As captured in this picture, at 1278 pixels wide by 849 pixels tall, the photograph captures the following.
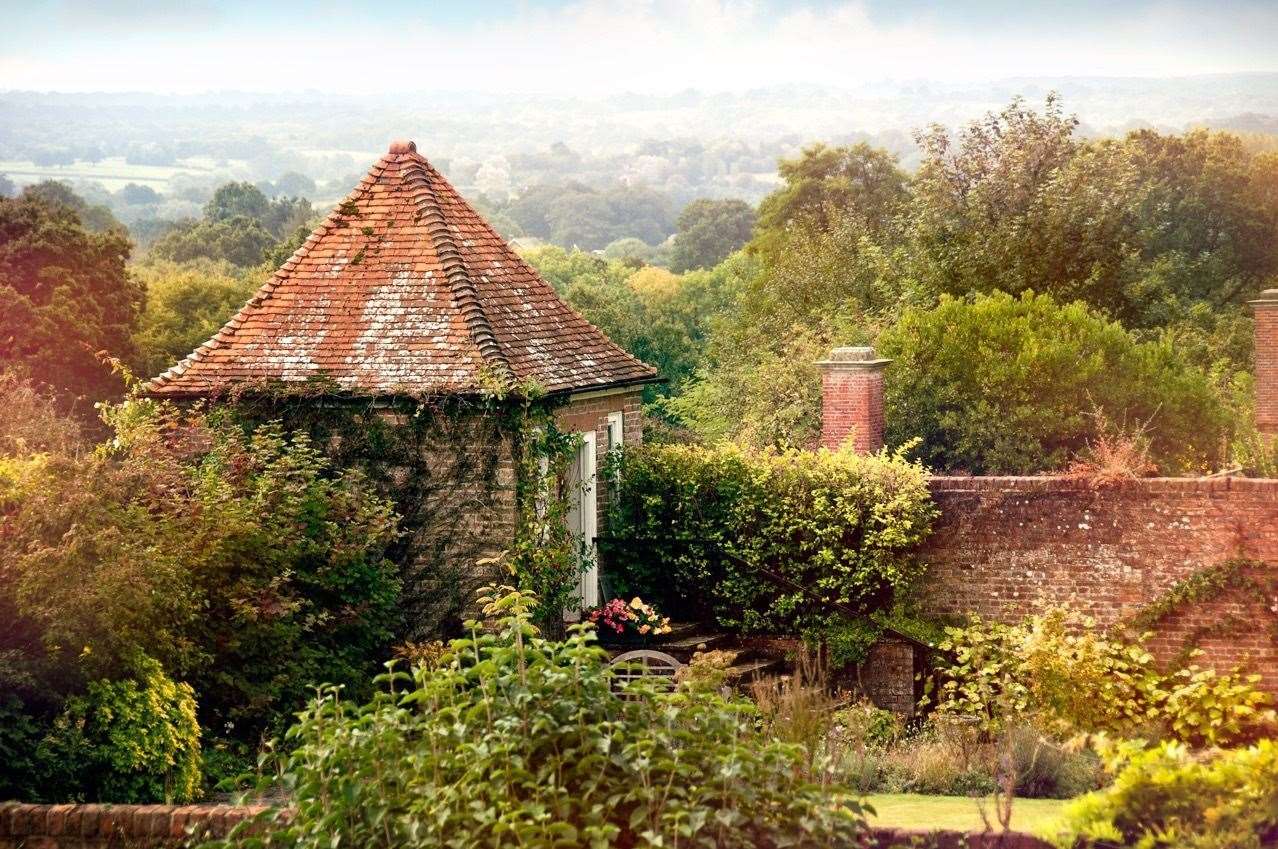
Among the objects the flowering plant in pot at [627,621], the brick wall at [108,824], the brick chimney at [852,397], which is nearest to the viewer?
the brick wall at [108,824]

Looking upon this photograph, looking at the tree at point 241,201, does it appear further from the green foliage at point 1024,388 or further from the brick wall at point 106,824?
the brick wall at point 106,824

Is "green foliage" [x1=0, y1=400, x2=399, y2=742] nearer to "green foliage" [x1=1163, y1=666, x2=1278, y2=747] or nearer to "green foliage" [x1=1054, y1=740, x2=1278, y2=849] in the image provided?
"green foliage" [x1=1054, y1=740, x2=1278, y2=849]

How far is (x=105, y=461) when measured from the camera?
1432cm

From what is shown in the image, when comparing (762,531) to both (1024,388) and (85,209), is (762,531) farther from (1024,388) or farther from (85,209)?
(85,209)

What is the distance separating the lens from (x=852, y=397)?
22156 millimetres

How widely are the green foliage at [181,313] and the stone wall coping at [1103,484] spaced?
33980mm

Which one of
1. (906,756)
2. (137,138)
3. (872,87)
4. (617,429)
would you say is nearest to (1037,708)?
(906,756)

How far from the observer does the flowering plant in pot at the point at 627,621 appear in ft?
61.7

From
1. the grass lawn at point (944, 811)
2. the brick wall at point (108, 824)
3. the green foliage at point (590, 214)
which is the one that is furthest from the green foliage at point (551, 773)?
the green foliage at point (590, 214)

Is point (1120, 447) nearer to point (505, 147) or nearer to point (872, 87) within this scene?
point (505, 147)

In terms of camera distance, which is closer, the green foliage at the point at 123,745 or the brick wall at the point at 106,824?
the brick wall at the point at 106,824

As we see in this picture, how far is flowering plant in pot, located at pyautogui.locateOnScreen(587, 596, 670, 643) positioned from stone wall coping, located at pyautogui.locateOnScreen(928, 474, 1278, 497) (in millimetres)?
3617

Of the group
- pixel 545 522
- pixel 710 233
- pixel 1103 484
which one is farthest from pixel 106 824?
pixel 710 233

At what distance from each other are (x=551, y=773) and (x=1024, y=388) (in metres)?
17.5
